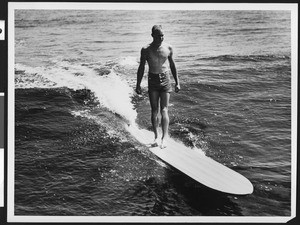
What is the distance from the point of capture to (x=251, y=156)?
6.36 m

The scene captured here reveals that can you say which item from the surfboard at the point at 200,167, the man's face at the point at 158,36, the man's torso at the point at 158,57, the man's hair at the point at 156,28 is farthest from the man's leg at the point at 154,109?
the man's hair at the point at 156,28

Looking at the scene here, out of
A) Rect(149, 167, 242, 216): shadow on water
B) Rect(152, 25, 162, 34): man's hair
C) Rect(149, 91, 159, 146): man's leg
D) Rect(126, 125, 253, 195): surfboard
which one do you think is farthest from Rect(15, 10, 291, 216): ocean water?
Rect(152, 25, 162, 34): man's hair

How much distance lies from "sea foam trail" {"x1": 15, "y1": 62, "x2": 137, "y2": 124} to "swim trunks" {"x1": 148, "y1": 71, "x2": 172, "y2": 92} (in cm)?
50

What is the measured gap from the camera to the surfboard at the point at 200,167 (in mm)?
5887

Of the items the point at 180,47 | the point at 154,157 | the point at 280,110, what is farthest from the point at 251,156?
the point at 180,47

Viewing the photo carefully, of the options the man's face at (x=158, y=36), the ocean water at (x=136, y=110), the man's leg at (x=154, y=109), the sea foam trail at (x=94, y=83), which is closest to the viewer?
the man's face at (x=158, y=36)

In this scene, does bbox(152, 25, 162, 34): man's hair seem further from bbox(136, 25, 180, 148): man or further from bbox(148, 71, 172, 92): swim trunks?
bbox(148, 71, 172, 92): swim trunks

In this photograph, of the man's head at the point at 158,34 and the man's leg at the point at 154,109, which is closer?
the man's head at the point at 158,34

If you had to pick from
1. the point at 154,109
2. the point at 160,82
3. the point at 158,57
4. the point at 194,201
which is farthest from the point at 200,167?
the point at 158,57

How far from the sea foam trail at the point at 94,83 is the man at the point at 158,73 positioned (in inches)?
18.2

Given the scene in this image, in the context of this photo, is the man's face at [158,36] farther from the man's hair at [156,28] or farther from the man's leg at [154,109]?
the man's leg at [154,109]

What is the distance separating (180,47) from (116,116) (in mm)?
1266

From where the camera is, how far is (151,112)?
636 cm

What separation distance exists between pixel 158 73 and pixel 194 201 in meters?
1.65
